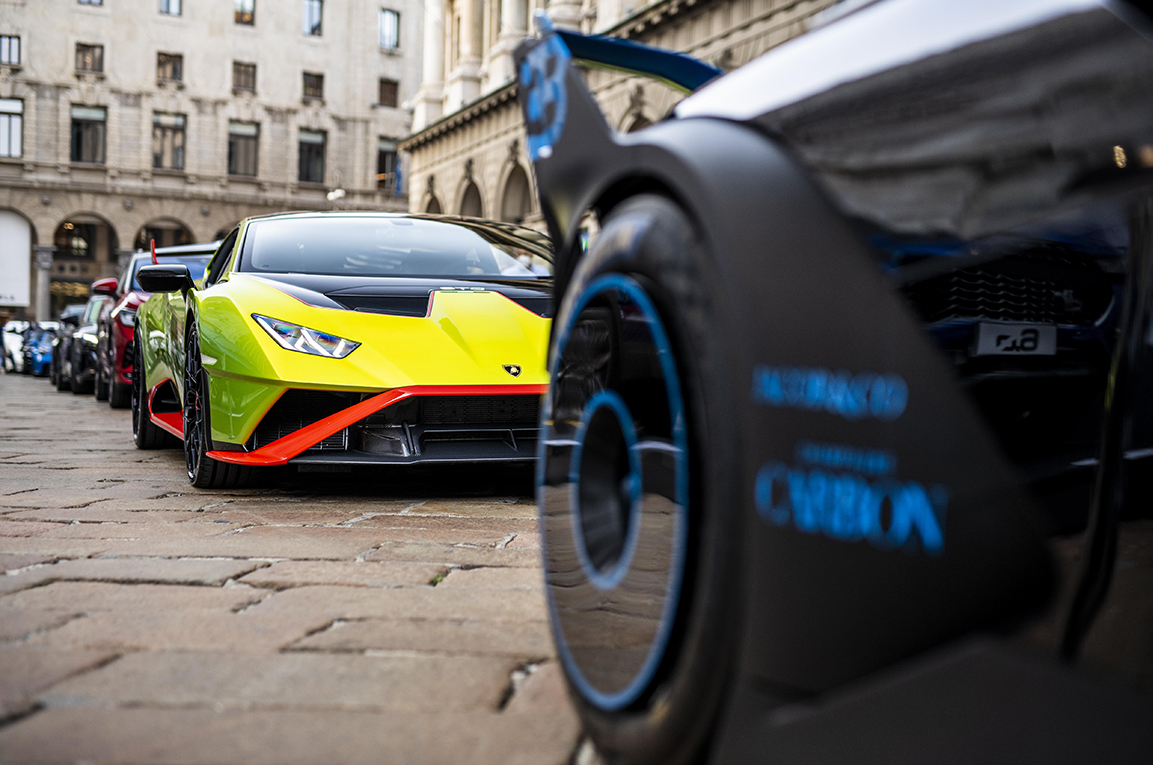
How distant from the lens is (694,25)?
17.7 m

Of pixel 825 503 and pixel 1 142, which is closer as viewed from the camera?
pixel 825 503

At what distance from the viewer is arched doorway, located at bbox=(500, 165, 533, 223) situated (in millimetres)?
26781

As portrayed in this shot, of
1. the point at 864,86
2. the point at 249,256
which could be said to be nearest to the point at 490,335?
the point at 249,256

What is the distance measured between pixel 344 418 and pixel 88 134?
146 ft

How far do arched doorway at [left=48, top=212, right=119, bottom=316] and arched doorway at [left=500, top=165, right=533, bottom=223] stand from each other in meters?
24.3

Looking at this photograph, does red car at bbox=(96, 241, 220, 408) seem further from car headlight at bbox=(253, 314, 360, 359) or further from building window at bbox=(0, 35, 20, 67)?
building window at bbox=(0, 35, 20, 67)

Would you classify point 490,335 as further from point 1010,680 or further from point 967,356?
point 1010,680

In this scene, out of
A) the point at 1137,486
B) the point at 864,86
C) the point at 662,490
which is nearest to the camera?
the point at 864,86

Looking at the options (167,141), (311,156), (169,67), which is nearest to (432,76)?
(311,156)

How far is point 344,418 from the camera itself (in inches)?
162

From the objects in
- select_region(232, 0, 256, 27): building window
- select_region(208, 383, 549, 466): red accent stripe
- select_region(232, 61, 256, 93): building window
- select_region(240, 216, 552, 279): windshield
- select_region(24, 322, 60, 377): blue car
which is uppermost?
select_region(232, 0, 256, 27): building window

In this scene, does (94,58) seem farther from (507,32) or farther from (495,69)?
(507,32)

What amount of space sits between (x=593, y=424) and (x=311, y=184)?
4695 cm

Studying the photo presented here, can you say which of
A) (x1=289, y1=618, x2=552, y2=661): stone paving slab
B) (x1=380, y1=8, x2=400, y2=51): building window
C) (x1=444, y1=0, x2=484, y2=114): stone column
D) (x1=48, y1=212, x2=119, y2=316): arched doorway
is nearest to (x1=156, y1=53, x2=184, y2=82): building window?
(x1=48, y1=212, x2=119, y2=316): arched doorway
